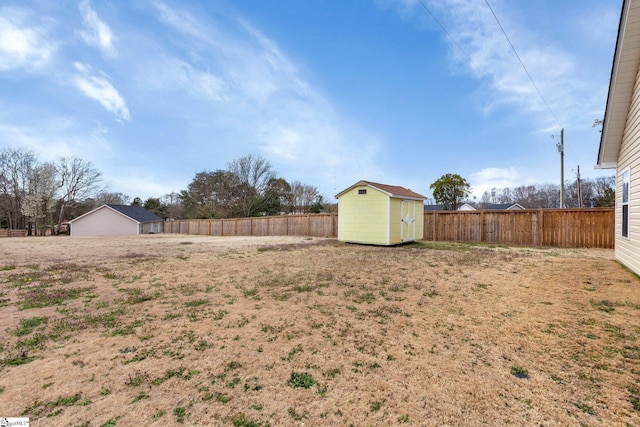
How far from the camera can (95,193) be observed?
31344mm

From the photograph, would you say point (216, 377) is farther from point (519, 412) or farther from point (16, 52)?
point (16, 52)

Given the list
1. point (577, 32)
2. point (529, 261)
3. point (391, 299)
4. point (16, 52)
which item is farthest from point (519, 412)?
point (16, 52)

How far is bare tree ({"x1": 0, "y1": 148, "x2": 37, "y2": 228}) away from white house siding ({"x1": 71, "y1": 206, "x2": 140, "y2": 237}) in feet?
21.1

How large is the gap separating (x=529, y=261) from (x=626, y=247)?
1.91m

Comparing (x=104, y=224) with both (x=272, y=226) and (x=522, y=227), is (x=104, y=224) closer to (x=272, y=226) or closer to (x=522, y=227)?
(x=272, y=226)

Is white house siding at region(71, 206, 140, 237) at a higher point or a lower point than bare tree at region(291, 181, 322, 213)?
lower

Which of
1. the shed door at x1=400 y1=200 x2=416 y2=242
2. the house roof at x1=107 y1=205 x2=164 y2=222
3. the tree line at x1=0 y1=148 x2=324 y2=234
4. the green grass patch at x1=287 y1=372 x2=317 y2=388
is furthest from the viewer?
the house roof at x1=107 y1=205 x2=164 y2=222

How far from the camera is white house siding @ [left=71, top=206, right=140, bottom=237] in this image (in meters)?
28.0

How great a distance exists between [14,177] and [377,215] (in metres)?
39.4

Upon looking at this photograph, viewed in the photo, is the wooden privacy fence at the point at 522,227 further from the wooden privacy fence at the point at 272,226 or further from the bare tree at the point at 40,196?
the bare tree at the point at 40,196

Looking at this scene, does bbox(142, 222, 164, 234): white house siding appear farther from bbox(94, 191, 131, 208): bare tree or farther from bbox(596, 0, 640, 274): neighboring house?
bbox(596, 0, 640, 274): neighboring house

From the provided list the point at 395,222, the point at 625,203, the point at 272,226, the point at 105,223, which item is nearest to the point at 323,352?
the point at 625,203

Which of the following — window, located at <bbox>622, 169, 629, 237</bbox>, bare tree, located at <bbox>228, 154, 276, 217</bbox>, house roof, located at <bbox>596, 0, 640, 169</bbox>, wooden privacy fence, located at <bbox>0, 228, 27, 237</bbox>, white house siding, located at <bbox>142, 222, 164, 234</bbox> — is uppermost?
bare tree, located at <bbox>228, 154, 276, 217</bbox>

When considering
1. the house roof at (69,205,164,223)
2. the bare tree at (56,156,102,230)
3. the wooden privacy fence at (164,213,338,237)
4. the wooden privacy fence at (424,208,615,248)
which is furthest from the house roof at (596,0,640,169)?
the bare tree at (56,156,102,230)
